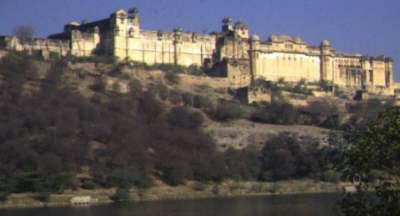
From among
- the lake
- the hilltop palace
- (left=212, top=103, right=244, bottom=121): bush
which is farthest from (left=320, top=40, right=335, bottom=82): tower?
the lake

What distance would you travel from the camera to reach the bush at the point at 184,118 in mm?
42188

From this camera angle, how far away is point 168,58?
170 ft

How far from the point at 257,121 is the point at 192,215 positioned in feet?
66.7

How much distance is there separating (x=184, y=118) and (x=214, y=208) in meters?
13.9

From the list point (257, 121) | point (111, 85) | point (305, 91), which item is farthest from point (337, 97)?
point (111, 85)

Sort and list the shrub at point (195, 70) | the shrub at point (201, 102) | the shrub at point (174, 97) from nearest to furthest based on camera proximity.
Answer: the shrub at point (201, 102) → the shrub at point (174, 97) → the shrub at point (195, 70)

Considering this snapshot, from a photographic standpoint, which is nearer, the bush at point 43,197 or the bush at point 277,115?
the bush at point 43,197

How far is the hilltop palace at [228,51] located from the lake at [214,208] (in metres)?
18.5

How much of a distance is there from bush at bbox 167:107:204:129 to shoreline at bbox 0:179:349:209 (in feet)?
19.0

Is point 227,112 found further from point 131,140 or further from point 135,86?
point 131,140

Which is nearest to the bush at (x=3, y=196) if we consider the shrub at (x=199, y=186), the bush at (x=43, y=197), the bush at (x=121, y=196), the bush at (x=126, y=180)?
the bush at (x=43, y=197)

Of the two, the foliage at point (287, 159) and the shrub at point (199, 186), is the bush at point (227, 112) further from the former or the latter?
the shrub at point (199, 186)

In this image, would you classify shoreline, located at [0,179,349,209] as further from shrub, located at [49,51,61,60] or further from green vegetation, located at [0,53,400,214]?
shrub, located at [49,51,61,60]

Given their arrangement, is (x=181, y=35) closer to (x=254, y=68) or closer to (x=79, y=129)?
(x=254, y=68)
